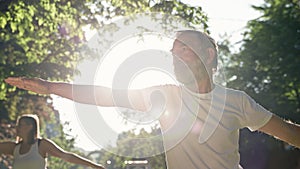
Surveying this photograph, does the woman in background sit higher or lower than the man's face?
lower

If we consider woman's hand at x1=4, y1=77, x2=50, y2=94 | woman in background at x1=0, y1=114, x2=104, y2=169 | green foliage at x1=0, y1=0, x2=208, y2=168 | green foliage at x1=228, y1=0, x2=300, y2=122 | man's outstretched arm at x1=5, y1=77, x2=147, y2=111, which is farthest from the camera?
green foliage at x1=228, y1=0, x2=300, y2=122

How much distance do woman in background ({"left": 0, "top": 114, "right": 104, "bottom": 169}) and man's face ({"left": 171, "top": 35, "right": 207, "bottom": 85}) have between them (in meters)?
4.13

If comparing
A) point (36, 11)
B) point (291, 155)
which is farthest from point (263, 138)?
point (36, 11)

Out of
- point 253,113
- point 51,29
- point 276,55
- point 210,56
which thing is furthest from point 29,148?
point 276,55

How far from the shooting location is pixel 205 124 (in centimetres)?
257

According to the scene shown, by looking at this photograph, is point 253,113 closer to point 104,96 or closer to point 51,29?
point 104,96

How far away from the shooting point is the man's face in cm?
257

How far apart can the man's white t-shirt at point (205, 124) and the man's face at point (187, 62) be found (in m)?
0.07

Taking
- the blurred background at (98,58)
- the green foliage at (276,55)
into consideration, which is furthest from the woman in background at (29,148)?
the green foliage at (276,55)

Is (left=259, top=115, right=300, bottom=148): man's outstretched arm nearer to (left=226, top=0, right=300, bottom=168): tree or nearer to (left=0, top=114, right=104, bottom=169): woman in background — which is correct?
(left=0, top=114, right=104, bottom=169): woman in background

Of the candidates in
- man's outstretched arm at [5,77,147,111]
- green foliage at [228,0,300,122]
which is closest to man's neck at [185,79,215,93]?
man's outstretched arm at [5,77,147,111]

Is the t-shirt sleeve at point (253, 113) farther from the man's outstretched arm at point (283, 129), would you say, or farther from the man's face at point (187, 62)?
the man's face at point (187, 62)

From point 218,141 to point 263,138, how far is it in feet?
132

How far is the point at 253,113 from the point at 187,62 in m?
0.40
